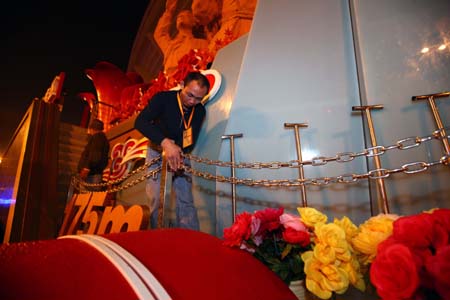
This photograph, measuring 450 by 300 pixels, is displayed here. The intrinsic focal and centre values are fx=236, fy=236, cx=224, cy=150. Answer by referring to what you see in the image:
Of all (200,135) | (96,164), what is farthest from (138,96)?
(200,135)

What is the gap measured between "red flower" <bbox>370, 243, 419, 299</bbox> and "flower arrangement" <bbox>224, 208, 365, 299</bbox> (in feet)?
0.75

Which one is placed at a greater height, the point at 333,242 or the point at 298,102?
the point at 298,102

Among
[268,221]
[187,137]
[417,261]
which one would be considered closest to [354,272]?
[417,261]

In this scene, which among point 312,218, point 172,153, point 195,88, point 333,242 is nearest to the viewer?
point 333,242

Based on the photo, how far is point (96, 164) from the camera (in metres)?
4.58

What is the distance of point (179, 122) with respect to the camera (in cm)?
257

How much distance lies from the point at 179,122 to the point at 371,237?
6.69 feet

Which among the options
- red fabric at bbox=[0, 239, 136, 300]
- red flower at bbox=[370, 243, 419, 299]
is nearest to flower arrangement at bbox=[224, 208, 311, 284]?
red flower at bbox=[370, 243, 419, 299]

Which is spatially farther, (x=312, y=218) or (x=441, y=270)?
(x=312, y=218)

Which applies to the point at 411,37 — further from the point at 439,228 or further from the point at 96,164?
the point at 96,164

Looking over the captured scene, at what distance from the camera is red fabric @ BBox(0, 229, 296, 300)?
76 centimetres

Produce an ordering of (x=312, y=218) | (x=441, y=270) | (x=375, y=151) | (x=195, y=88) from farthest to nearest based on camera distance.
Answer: (x=195, y=88) → (x=375, y=151) → (x=312, y=218) → (x=441, y=270)

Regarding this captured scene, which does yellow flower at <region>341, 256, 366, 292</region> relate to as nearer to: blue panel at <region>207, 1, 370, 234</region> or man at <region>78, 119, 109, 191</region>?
blue panel at <region>207, 1, 370, 234</region>

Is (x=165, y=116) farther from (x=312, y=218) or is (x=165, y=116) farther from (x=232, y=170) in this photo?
(x=312, y=218)
